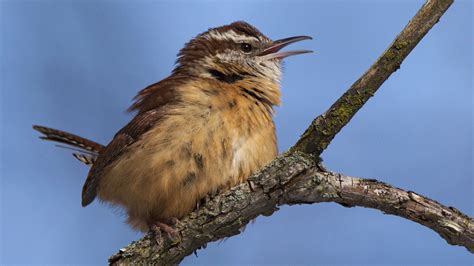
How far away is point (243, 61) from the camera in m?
4.79

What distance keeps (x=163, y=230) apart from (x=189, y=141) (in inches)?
23.4

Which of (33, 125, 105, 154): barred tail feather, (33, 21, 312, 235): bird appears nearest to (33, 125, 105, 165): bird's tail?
(33, 125, 105, 154): barred tail feather

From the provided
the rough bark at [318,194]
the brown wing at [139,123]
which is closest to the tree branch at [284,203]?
the rough bark at [318,194]

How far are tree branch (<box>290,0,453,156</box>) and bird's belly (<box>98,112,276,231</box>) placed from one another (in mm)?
829

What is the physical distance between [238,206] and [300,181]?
15.6 inches

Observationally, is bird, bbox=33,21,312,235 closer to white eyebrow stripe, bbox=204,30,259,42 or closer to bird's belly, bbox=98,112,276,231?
bird's belly, bbox=98,112,276,231

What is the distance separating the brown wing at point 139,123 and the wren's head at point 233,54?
0.26 m

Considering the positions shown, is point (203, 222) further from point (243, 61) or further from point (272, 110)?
point (243, 61)

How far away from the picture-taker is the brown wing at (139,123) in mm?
4168

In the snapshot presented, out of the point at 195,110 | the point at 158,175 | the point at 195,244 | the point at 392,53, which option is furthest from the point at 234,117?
the point at 392,53

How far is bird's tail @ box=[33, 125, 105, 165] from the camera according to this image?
5445 millimetres

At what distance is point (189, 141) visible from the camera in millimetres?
3820

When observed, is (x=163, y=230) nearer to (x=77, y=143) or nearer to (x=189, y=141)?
(x=189, y=141)

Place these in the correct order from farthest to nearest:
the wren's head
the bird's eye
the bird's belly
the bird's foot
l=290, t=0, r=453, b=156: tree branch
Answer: the bird's eye, the wren's head, the bird's belly, the bird's foot, l=290, t=0, r=453, b=156: tree branch
